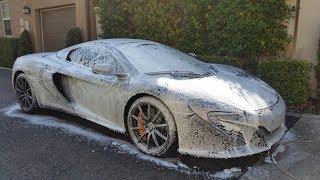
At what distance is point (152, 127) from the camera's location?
377cm

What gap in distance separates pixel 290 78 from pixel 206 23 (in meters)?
2.52

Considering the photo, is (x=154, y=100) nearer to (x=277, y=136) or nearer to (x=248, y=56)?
(x=277, y=136)

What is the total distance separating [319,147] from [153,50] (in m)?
2.49

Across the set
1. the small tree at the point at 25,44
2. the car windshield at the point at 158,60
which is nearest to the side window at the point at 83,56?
the car windshield at the point at 158,60

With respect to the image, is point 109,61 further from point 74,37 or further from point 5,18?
point 5,18

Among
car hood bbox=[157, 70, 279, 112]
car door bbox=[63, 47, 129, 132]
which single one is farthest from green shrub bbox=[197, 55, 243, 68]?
car door bbox=[63, 47, 129, 132]

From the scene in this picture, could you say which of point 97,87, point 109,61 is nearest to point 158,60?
point 109,61

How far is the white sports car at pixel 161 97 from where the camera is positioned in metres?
3.36

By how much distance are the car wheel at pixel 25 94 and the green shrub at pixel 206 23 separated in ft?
12.0

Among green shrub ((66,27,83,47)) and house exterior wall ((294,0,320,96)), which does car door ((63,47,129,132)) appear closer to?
house exterior wall ((294,0,320,96))

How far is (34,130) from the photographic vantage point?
4.78m

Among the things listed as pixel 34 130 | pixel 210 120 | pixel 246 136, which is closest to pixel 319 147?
pixel 246 136

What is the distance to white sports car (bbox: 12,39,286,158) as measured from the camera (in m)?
3.36

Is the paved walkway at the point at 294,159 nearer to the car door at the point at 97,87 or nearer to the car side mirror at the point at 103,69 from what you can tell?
the car door at the point at 97,87
